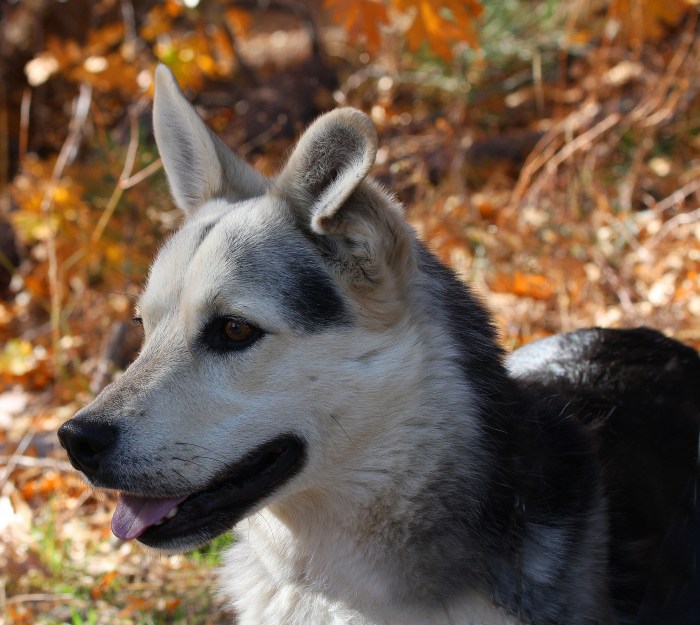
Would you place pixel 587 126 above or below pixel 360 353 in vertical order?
below

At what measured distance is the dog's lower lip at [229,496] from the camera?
262 centimetres

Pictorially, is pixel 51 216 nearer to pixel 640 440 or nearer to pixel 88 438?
pixel 88 438

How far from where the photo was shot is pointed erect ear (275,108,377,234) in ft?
8.07

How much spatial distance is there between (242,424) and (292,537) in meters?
0.52

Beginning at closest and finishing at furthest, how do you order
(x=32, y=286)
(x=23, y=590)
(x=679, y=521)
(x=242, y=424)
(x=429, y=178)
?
(x=242, y=424)
(x=679, y=521)
(x=23, y=590)
(x=32, y=286)
(x=429, y=178)

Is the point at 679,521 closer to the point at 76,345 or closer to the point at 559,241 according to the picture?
the point at 559,241

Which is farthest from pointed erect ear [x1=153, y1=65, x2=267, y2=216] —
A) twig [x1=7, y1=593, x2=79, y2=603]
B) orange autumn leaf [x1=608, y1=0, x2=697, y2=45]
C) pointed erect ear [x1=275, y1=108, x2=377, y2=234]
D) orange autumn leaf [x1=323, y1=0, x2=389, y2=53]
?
orange autumn leaf [x1=608, y1=0, x2=697, y2=45]

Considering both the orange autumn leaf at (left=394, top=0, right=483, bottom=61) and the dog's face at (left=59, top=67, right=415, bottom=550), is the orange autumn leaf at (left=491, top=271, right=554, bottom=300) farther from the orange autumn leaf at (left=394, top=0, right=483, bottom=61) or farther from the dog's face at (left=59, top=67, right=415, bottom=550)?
the dog's face at (left=59, top=67, right=415, bottom=550)

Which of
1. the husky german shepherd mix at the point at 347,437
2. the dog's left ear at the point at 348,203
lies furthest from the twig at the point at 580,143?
the dog's left ear at the point at 348,203

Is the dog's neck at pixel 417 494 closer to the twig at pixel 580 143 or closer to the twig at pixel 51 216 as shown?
the twig at pixel 51 216

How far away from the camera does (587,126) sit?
23.5 feet

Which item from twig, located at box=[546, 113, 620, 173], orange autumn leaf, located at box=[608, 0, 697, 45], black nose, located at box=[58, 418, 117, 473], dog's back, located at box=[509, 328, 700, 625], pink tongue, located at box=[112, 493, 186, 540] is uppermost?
black nose, located at box=[58, 418, 117, 473]

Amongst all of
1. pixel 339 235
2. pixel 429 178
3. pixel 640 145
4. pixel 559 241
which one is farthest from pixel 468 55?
pixel 339 235

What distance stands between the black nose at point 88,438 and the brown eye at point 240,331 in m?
0.45
